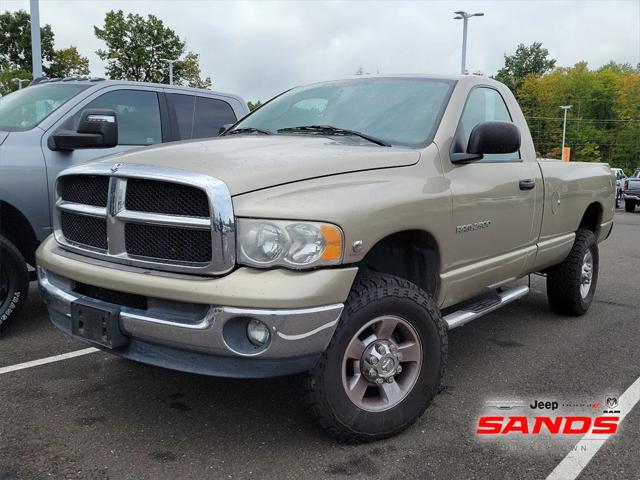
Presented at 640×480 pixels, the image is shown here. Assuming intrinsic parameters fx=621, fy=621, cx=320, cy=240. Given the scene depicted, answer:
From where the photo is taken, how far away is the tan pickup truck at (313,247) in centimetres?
259

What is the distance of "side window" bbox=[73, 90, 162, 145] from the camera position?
5.37 meters

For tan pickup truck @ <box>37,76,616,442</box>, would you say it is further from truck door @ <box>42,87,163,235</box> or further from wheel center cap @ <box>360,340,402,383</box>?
truck door @ <box>42,87,163,235</box>

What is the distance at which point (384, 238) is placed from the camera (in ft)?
9.93

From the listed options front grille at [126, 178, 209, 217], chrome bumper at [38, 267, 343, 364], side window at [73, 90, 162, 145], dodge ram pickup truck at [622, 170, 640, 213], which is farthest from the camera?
dodge ram pickup truck at [622, 170, 640, 213]

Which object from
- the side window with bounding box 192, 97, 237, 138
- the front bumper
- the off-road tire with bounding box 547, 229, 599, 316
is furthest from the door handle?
the side window with bounding box 192, 97, 237, 138

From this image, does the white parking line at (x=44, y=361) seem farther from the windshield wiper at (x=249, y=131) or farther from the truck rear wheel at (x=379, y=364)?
the truck rear wheel at (x=379, y=364)

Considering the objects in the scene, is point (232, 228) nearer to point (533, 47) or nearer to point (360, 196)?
point (360, 196)

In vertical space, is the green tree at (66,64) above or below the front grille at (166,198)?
above

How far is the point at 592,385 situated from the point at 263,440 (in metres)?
2.13

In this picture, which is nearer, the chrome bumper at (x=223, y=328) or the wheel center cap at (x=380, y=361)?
the chrome bumper at (x=223, y=328)

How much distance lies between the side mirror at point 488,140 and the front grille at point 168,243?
158 cm

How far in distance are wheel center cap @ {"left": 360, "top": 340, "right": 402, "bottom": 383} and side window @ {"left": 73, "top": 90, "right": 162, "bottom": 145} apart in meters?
3.36

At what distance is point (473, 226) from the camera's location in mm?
3574

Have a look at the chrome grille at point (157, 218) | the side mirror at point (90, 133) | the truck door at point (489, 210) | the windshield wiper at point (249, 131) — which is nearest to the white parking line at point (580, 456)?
the truck door at point (489, 210)
